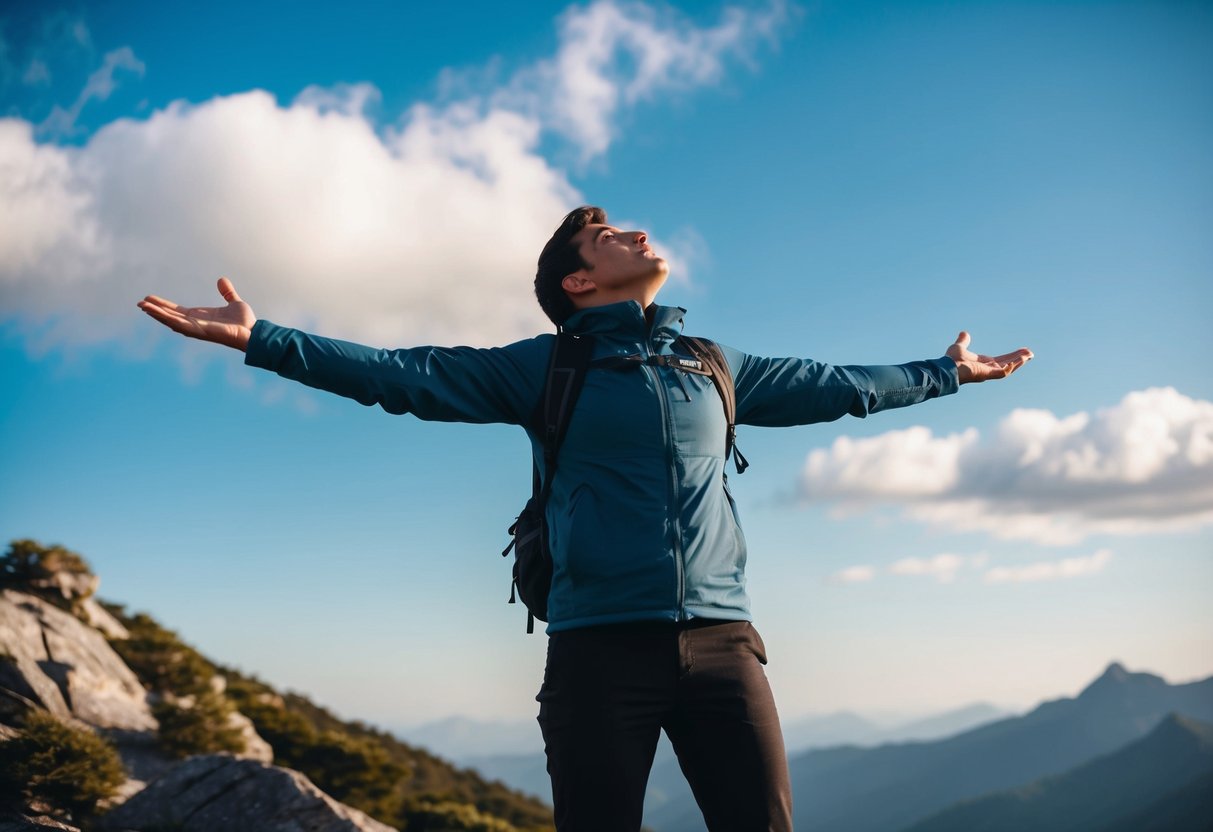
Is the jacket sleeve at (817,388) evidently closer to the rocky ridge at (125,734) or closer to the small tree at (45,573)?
the rocky ridge at (125,734)

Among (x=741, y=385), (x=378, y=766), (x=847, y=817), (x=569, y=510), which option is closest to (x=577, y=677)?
(x=569, y=510)

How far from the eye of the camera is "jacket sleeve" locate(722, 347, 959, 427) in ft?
13.3

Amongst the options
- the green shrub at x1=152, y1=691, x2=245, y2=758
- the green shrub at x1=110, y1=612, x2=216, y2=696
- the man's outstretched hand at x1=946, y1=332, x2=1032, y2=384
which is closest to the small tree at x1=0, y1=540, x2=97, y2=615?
the green shrub at x1=110, y1=612, x2=216, y2=696

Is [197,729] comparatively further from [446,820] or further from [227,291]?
[227,291]

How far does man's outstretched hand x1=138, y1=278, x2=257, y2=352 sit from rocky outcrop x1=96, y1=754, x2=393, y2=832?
673 centimetres

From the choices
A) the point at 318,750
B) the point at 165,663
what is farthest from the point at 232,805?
the point at 165,663

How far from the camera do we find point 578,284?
403 cm

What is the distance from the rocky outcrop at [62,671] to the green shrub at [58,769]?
1646 mm

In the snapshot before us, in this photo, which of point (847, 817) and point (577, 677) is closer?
point (577, 677)

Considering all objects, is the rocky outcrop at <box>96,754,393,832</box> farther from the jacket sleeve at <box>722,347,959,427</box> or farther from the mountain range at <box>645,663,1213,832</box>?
the mountain range at <box>645,663,1213,832</box>

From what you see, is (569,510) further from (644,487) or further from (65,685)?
(65,685)

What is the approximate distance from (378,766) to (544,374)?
13.7m

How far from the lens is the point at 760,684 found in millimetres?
3291

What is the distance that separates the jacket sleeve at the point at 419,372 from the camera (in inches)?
129
